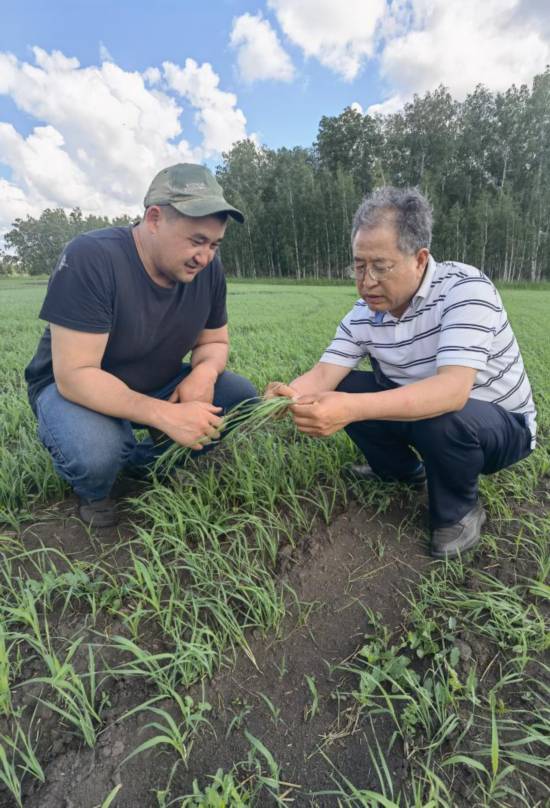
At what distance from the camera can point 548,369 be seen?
461 cm

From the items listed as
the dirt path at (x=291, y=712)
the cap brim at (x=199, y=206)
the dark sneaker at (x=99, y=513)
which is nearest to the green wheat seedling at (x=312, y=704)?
the dirt path at (x=291, y=712)

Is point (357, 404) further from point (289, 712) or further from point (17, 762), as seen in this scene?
point (17, 762)

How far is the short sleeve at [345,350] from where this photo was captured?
2.30 m

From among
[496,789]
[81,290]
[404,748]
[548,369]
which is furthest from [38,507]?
[548,369]

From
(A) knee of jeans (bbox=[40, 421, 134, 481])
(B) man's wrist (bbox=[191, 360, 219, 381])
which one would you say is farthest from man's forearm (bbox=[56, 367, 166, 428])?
(B) man's wrist (bbox=[191, 360, 219, 381])

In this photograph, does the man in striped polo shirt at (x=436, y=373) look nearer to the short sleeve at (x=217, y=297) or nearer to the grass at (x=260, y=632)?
the grass at (x=260, y=632)

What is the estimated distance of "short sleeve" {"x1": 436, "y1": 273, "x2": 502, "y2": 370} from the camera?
1745 mm

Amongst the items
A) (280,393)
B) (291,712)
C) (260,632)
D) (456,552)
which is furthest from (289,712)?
(280,393)

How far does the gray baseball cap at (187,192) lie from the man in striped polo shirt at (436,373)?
633 mm

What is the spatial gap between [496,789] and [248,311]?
1045 cm

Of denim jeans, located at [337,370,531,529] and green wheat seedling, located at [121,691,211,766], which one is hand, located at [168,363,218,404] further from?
green wheat seedling, located at [121,691,211,766]

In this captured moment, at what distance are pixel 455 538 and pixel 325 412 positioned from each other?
31.8 inches

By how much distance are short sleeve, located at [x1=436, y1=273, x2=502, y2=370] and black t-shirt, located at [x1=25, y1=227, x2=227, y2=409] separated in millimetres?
1274

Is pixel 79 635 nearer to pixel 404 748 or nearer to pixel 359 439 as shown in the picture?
pixel 404 748
